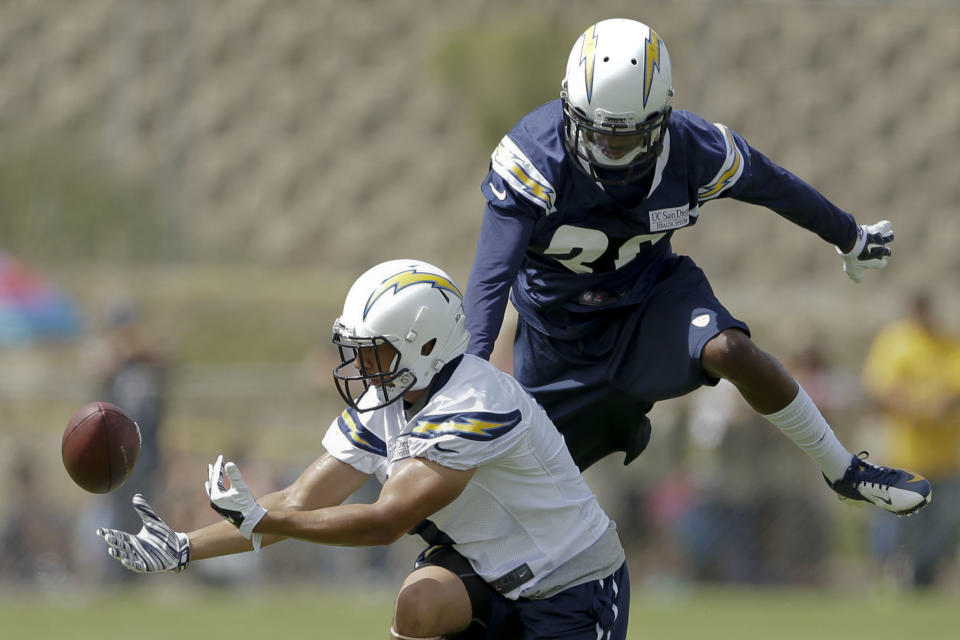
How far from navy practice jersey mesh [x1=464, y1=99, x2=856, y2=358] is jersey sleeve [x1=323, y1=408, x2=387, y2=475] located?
0.47 metres

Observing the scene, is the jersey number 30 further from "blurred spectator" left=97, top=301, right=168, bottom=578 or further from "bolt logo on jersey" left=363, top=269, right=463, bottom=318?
"blurred spectator" left=97, top=301, right=168, bottom=578

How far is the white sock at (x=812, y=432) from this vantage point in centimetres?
563

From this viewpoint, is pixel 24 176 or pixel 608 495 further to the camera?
pixel 24 176

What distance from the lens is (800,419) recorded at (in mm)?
5660

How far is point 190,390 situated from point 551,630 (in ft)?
25.4

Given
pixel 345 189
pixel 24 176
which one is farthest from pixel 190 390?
pixel 345 189

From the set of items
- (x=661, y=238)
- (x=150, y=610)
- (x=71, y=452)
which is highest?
(x=661, y=238)

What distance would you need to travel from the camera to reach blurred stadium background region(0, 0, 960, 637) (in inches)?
433

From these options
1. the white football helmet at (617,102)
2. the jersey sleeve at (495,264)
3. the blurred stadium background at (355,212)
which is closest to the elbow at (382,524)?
the jersey sleeve at (495,264)

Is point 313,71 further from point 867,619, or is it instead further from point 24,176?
point 867,619

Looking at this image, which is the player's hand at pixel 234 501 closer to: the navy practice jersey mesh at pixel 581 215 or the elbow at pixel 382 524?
the elbow at pixel 382 524

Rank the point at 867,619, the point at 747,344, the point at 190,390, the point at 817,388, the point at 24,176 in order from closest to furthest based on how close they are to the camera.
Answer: the point at 747,344 → the point at 867,619 → the point at 817,388 → the point at 190,390 → the point at 24,176

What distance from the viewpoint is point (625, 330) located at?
561 cm

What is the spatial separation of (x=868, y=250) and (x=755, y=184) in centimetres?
71
